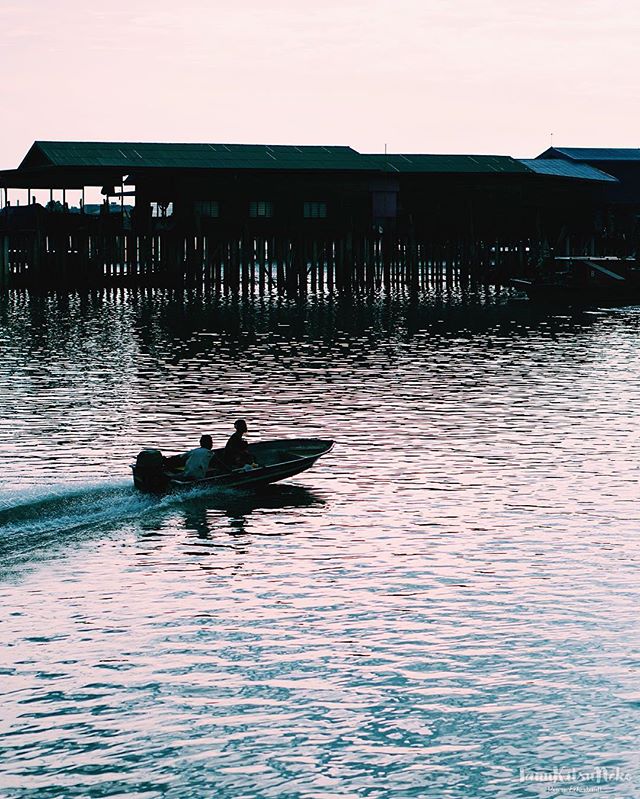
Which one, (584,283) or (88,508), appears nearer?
(88,508)

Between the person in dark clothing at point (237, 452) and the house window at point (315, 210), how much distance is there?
213 ft

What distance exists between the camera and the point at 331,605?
2136cm

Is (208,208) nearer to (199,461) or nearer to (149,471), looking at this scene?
(199,461)

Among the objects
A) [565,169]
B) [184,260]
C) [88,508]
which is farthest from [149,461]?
[565,169]

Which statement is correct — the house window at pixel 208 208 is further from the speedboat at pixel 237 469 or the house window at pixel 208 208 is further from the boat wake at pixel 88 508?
the boat wake at pixel 88 508

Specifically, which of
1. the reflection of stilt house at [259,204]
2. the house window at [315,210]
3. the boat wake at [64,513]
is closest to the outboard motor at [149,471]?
the boat wake at [64,513]

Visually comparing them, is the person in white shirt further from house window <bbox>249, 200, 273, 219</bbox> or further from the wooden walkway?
the wooden walkway

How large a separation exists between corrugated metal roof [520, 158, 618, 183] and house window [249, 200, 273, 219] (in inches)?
797

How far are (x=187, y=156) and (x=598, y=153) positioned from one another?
44579 millimetres

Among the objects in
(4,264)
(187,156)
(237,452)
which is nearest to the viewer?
(237,452)

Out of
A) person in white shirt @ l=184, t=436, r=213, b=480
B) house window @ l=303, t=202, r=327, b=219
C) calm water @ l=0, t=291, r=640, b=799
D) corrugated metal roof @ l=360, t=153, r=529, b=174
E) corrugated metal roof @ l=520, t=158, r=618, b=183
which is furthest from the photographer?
corrugated metal roof @ l=520, t=158, r=618, b=183

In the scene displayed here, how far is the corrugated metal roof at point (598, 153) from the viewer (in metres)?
119

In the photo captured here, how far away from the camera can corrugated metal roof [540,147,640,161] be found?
11925 centimetres

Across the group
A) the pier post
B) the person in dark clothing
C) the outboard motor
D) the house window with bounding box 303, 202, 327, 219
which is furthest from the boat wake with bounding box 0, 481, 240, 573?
the pier post
